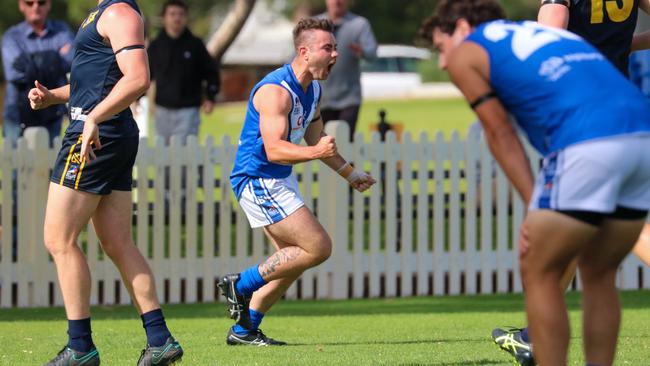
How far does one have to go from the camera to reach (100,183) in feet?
19.9

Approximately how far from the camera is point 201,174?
35.1ft

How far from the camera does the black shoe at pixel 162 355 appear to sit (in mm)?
6160

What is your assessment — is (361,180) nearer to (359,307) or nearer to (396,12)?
(359,307)

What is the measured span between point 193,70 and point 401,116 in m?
29.3

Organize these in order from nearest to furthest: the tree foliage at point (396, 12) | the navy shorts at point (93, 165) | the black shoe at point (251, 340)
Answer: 1. the navy shorts at point (93, 165)
2. the black shoe at point (251, 340)
3. the tree foliage at point (396, 12)

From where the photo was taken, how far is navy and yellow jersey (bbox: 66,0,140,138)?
19.8 ft

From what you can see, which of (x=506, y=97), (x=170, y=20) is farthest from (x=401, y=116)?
(x=506, y=97)

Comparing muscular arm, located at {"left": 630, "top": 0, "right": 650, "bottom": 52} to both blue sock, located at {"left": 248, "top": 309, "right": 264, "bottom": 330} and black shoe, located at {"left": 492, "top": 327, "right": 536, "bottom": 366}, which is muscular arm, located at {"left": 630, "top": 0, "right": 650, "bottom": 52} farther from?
blue sock, located at {"left": 248, "top": 309, "right": 264, "bottom": 330}

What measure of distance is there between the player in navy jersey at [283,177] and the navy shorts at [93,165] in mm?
1085

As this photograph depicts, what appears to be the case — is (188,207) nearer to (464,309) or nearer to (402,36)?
(464,309)

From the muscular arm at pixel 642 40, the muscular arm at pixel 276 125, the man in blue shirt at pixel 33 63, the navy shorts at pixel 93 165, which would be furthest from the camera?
the man in blue shirt at pixel 33 63

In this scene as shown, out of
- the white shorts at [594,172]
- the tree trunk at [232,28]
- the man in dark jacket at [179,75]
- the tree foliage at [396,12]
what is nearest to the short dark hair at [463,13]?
the white shorts at [594,172]

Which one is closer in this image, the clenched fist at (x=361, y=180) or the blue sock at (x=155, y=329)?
the blue sock at (x=155, y=329)

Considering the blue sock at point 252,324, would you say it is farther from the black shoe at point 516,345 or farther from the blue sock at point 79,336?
the black shoe at point 516,345
